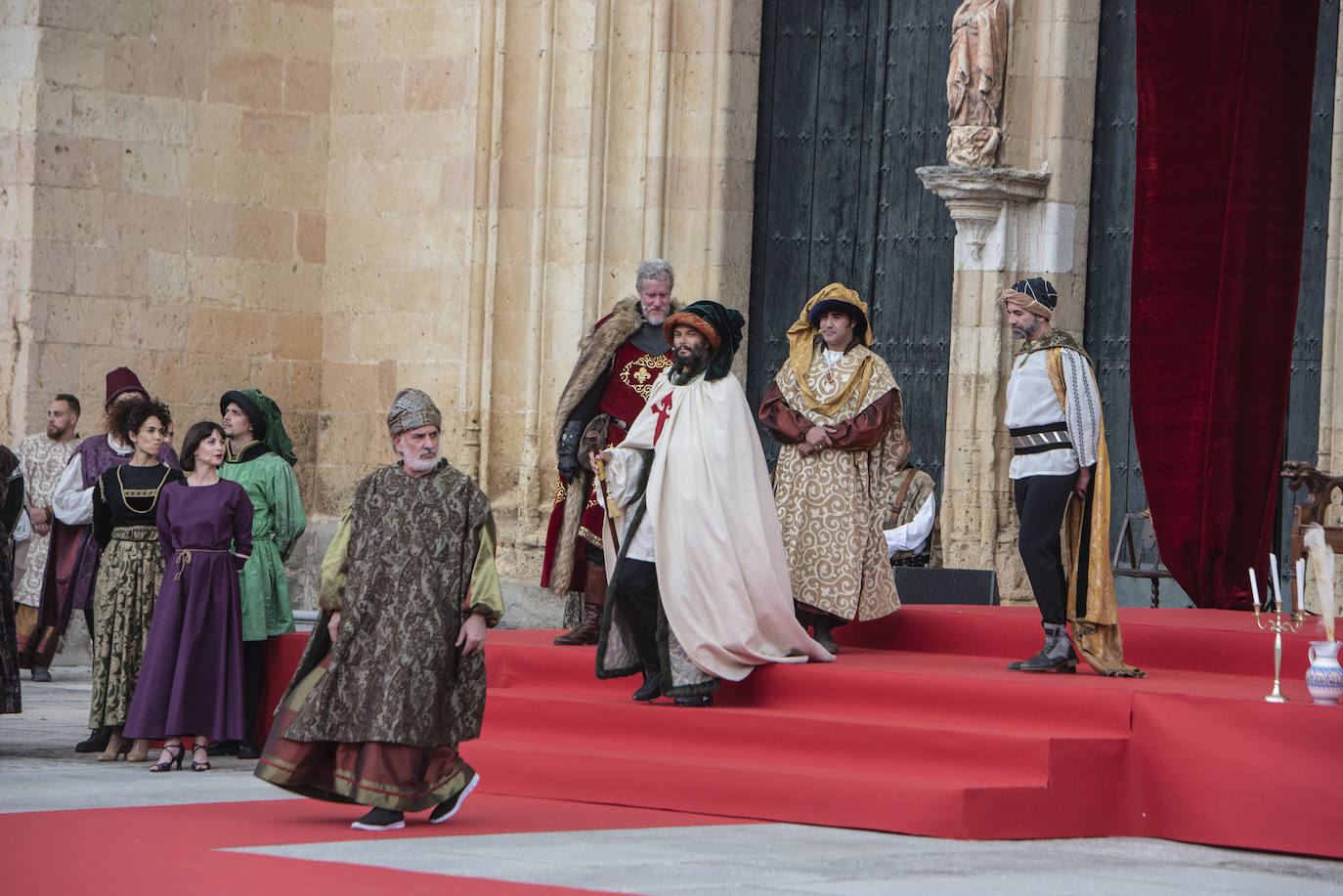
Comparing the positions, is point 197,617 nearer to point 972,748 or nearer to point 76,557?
point 76,557

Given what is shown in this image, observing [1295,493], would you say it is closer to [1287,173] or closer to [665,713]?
[1287,173]

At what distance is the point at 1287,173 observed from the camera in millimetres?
10078

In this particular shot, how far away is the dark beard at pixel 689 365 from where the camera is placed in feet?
25.1

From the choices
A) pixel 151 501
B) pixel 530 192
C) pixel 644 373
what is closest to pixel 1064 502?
pixel 644 373

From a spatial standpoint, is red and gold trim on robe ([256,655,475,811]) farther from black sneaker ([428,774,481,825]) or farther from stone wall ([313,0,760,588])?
stone wall ([313,0,760,588])

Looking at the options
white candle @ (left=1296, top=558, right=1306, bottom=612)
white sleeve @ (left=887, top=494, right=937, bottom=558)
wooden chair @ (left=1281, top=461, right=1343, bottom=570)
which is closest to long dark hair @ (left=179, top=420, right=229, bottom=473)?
white sleeve @ (left=887, top=494, right=937, bottom=558)

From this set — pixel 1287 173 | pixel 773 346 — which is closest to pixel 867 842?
pixel 1287 173

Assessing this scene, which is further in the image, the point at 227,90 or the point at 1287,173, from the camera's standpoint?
the point at 227,90

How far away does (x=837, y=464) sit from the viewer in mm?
8195

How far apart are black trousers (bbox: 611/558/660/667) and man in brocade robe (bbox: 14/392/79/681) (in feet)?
15.7

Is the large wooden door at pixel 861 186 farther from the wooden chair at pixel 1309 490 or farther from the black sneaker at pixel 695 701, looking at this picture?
the black sneaker at pixel 695 701

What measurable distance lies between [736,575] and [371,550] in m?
1.52

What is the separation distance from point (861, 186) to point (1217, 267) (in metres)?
2.79

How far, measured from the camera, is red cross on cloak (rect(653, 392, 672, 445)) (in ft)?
25.4
